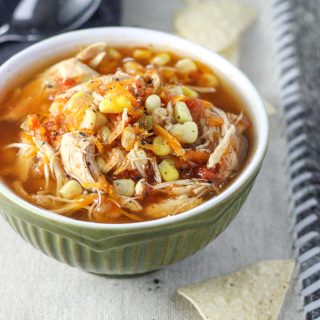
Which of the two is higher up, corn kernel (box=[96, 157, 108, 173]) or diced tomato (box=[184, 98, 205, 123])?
diced tomato (box=[184, 98, 205, 123])

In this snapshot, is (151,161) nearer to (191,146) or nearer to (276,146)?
(191,146)

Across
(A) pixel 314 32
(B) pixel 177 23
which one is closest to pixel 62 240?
(B) pixel 177 23

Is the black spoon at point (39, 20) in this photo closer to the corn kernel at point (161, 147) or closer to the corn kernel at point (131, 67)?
the corn kernel at point (131, 67)

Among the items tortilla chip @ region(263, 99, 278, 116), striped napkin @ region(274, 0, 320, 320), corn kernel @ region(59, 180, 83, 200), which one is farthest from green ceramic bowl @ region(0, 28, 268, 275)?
tortilla chip @ region(263, 99, 278, 116)

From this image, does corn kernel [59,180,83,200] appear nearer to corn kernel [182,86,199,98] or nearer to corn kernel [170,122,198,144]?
corn kernel [170,122,198,144]

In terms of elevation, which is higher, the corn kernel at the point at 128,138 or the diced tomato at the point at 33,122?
the corn kernel at the point at 128,138

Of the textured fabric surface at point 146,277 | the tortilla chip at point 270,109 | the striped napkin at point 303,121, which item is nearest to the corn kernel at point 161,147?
the textured fabric surface at point 146,277

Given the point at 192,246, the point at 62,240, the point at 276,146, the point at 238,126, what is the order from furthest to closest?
1. the point at 276,146
2. the point at 238,126
3. the point at 192,246
4. the point at 62,240
